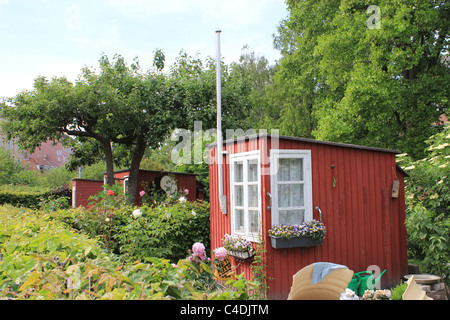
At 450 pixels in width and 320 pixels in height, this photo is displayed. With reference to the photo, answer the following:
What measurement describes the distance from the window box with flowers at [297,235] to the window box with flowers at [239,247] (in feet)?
1.45

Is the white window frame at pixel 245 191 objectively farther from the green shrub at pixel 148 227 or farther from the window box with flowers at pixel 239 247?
the green shrub at pixel 148 227

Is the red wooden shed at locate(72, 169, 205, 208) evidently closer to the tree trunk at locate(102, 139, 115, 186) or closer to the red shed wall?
the red shed wall

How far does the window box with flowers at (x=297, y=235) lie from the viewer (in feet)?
18.8

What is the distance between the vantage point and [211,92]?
45.7ft

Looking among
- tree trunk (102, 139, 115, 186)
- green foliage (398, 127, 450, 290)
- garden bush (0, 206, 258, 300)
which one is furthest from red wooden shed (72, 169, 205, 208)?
garden bush (0, 206, 258, 300)

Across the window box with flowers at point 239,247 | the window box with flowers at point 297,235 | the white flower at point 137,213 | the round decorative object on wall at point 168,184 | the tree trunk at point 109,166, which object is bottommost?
the window box with flowers at point 239,247

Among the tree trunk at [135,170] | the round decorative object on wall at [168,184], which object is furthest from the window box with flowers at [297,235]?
the tree trunk at [135,170]

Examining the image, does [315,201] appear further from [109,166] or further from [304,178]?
[109,166]

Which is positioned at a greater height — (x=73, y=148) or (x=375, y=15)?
(x=375, y=15)

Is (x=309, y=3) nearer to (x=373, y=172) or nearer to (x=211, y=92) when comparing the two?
(x=211, y=92)

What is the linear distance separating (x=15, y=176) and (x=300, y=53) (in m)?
24.6

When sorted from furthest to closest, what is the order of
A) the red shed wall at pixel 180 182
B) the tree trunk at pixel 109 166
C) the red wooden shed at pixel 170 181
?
1. the red shed wall at pixel 180 182
2. the red wooden shed at pixel 170 181
3. the tree trunk at pixel 109 166

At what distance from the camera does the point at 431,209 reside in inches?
316
